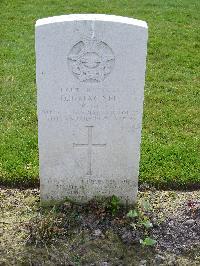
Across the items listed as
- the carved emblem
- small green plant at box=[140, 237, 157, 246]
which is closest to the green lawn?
small green plant at box=[140, 237, 157, 246]

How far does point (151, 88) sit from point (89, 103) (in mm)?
3194

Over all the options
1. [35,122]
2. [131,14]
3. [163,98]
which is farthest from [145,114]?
[131,14]

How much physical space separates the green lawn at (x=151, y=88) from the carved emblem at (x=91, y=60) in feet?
4.79

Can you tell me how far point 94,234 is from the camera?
456cm

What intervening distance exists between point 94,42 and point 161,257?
1.82m

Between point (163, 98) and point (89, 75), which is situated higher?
point (89, 75)

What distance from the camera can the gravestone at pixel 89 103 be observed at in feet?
13.8

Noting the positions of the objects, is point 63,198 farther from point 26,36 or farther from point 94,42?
point 26,36

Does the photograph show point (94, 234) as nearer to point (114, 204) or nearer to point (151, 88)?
point (114, 204)

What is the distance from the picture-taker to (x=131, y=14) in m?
10.8

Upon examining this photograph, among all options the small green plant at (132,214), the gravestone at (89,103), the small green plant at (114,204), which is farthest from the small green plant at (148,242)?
the gravestone at (89,103)

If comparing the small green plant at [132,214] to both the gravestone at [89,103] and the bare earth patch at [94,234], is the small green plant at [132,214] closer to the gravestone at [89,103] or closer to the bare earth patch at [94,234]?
the bare earth patch at [94,234]

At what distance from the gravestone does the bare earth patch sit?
217 millimetres

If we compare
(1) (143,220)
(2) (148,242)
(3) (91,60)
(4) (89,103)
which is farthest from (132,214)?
(3) (91,60)
